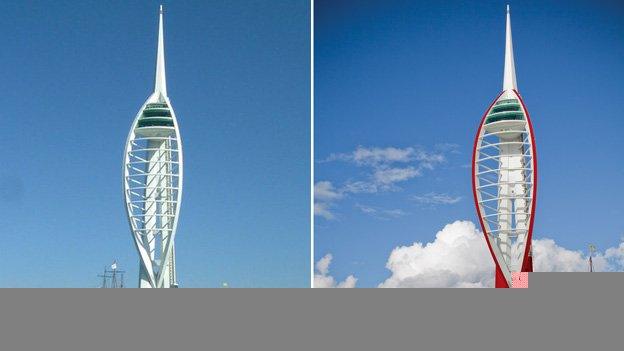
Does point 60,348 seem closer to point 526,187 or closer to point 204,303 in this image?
point 204,303

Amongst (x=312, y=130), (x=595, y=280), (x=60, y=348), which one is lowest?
(x=60, y=348)

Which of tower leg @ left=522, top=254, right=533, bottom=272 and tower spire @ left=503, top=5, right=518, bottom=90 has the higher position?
tower spire @ left=503, top=5, right=518, bottom=90

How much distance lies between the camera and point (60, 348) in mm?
32844

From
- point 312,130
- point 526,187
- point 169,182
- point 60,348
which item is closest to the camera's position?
point 60,348

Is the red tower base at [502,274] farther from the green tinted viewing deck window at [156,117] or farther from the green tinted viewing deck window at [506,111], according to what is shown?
the green tinted viewing deck window at [156,117]

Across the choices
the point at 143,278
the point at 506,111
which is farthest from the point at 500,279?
the point at 143,278

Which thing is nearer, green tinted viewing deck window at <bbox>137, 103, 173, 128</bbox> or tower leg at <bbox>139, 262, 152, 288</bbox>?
tower leg at <bbox>139, 262, 152, 288</bbox>

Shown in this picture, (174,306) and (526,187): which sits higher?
(526,187)

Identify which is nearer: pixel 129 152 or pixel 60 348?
pixel 60 348

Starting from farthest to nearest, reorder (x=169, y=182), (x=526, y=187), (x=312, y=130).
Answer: (x=169, y=182) < (x=526, y=187) < (x=312, y=130)

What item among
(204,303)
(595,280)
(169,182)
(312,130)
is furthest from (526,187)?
(204,303)

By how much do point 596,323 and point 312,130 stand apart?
96.0 feet

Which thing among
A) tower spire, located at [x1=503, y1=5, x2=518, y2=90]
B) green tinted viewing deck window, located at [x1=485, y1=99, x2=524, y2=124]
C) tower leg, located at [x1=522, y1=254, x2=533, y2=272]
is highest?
tower spire, located at [x1=503, y1=5, x2=518, y2=90]

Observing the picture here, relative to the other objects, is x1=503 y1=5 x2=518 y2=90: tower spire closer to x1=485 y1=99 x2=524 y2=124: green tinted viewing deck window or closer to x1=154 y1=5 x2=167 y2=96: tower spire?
x1=485 y1=99 x2=524 y2=124: green tinted viewing deck window
